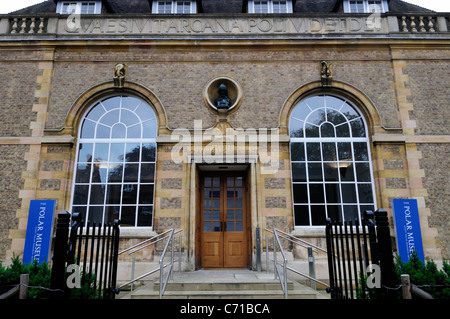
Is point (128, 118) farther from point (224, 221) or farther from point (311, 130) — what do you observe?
point (311, 130)

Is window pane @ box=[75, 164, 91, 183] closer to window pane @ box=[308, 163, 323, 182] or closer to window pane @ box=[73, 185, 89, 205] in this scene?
window pane @ box=[73, 185, 89, 205]

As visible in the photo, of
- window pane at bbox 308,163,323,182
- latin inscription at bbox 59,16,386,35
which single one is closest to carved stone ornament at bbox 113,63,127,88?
latin inscription at bbox 59,16,386,35

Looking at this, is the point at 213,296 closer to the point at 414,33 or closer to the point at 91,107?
the point at 91,107

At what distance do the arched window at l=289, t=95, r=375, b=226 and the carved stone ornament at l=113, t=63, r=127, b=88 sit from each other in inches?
210

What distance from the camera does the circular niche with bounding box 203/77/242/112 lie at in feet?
30.5

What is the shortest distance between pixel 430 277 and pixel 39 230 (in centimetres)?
884

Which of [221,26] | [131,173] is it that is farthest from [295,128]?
[131,173]

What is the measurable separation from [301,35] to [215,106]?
3.58 meters

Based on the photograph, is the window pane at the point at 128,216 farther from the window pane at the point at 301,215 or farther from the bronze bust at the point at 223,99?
the window pane at the point at 301,215

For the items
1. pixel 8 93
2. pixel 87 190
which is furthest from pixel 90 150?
pixel 8 93

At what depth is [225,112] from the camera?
30.3 ft

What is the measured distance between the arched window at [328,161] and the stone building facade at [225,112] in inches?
2.2

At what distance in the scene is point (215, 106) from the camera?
30.6 feet

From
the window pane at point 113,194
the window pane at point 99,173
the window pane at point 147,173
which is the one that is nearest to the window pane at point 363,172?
the window pane at point 147,173
